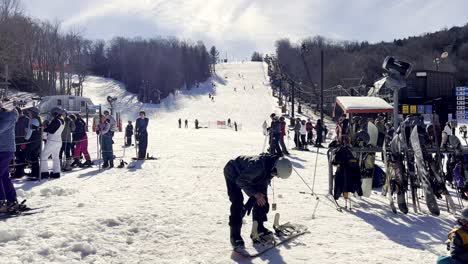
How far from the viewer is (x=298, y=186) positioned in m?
10.9

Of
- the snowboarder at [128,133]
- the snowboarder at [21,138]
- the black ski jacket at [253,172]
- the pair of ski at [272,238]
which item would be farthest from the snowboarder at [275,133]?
the black ski jacket at [253,172]

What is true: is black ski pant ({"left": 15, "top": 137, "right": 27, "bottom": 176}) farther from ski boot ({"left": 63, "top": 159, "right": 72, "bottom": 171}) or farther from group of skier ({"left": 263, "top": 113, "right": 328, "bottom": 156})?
group of skier ({"left": 263, "top": 113, "right": 328, "bottom": 156})

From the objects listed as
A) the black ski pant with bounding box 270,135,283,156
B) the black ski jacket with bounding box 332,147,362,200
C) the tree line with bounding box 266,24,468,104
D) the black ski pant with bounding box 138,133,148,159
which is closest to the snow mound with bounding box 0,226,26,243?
the black ski jacket with bounding box 332,147,362,200

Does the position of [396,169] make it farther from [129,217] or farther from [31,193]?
[31,193]

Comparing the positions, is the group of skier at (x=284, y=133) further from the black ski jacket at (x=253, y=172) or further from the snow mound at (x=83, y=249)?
the snow mound at (x=83, y=249)

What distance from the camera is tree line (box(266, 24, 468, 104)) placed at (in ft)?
275

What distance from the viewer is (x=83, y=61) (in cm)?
8181

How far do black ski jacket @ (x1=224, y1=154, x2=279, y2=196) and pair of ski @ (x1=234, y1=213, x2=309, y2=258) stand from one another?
78 centimetres

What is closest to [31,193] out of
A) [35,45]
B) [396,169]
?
[396,169]

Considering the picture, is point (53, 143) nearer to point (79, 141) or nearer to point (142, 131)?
point (79, 141)

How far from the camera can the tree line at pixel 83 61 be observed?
51000 mm

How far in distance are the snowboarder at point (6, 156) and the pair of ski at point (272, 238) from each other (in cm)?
406

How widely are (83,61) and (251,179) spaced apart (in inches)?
3268

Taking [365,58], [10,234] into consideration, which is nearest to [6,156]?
[10,234]
